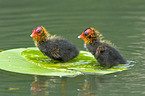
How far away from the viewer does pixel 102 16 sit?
1803cm

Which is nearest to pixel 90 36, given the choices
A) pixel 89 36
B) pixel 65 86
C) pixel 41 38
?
pixel 89 36

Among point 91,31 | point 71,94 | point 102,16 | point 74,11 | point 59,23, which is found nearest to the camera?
point 71,94

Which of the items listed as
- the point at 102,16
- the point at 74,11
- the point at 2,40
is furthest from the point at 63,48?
the point at 74,11

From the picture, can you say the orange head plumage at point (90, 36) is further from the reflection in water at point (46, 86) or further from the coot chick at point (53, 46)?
the reflection in water at point (46, 86)

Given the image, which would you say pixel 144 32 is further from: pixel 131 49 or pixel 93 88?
pixel 93 88

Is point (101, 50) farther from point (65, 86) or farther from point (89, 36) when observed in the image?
point (65, 86)

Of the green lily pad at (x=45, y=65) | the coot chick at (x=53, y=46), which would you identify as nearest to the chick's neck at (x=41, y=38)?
the coot chick at (x=53, y=46)

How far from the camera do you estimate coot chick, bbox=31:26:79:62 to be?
10.1 meters

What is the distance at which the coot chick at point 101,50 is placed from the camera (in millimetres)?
9758

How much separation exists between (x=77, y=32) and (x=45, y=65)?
5.32 metres

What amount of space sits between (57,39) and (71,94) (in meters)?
2.85

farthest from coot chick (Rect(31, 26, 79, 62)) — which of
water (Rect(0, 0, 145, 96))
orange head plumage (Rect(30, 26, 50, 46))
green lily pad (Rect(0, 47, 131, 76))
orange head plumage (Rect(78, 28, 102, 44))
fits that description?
water (Rect(0, 0, 145, 96))

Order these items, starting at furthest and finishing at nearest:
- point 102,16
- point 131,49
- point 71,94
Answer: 1. point 102,16
2. point 131,49
3. point 71,94

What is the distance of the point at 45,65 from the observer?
9.87 m
